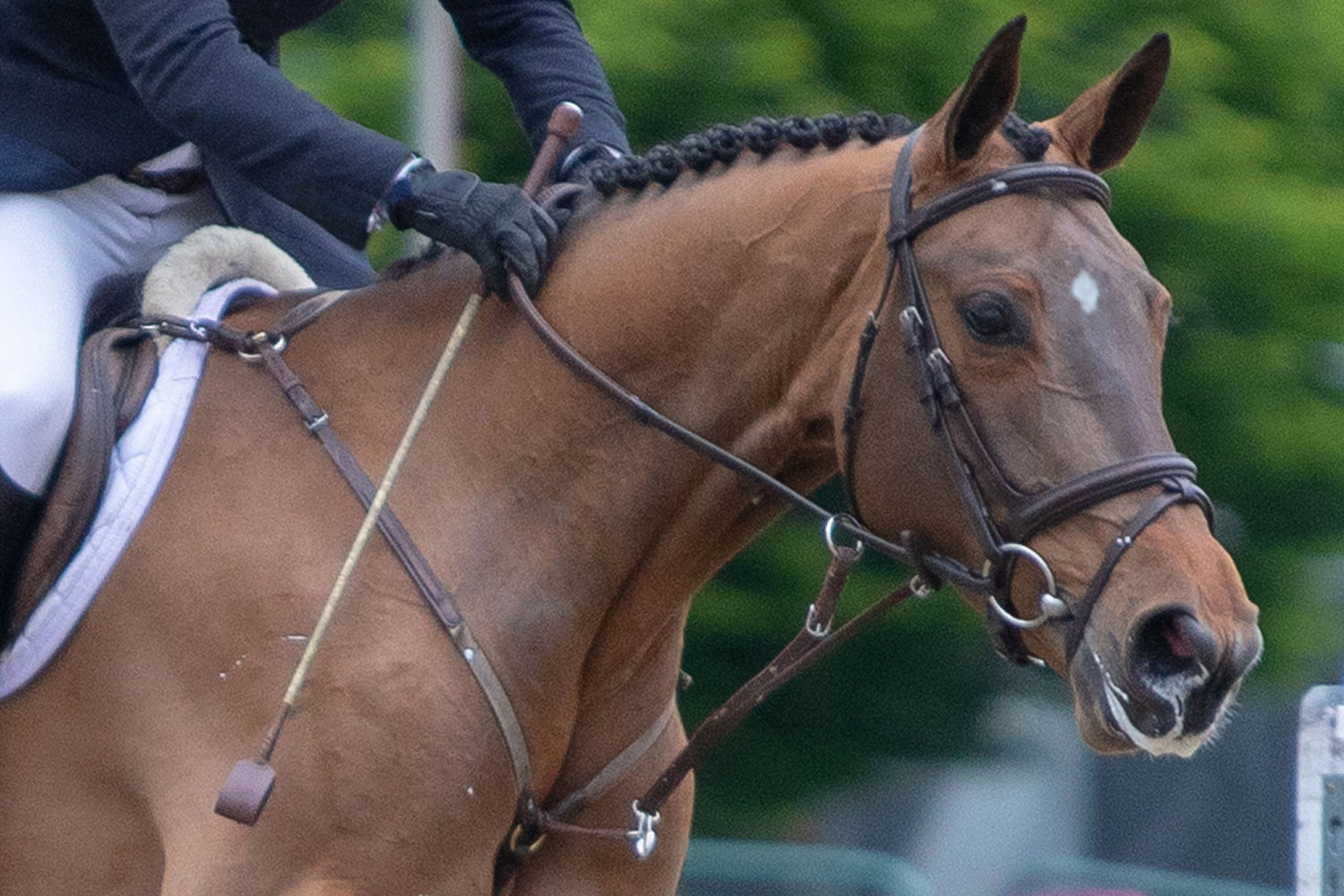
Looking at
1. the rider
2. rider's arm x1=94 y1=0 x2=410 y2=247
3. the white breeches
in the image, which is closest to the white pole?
the rider

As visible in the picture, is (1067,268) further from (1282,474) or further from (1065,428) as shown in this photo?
(1282,474)

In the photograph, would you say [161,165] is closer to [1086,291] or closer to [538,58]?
[538,58]

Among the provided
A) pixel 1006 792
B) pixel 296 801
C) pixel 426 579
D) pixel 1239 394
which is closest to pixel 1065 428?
pixel 426 579

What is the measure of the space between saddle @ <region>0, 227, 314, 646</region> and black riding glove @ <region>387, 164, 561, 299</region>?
0.50m

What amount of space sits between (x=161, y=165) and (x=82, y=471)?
2.71ft

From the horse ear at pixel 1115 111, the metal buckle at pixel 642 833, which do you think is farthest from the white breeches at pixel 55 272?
the horse ear at pixel 1115 111

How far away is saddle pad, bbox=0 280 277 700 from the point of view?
3135 mm

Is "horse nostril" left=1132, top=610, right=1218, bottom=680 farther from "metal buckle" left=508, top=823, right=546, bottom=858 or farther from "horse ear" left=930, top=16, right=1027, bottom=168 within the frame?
"metal buckle" left=508, top=823, right=546, bottom=858

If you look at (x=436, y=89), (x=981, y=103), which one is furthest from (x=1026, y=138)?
(x=436, y=89)

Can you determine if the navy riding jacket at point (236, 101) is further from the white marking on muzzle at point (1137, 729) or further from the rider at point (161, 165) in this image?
the white marking on muzzle at point (1137, 729)

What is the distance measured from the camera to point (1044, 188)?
297cm

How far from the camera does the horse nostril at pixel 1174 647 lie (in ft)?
8.72

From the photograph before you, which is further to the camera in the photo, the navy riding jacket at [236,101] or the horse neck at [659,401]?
the navy riding jacket at [236,101]

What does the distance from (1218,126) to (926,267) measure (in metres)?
2.39
